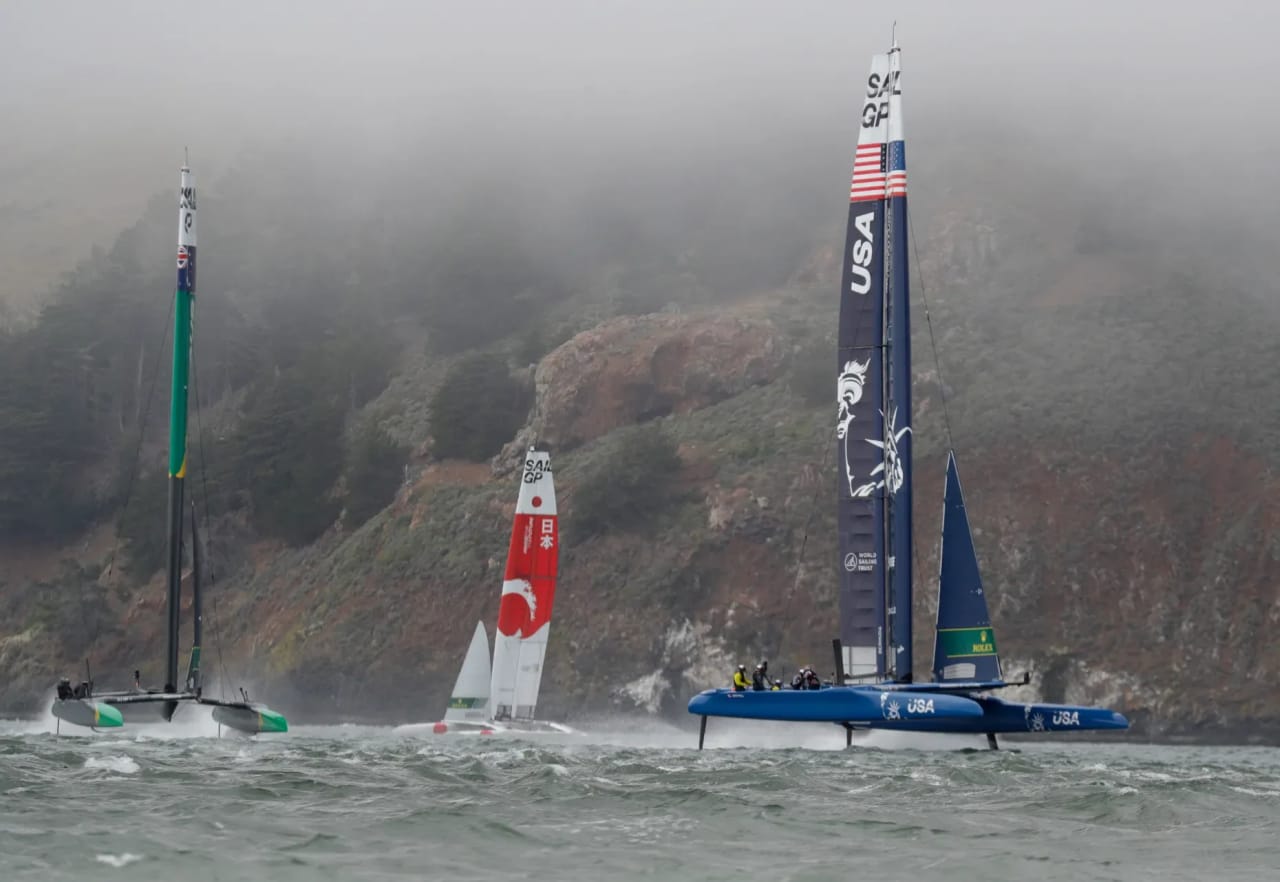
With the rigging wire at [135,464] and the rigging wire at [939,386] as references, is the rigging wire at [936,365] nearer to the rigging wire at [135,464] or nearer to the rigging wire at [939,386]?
the rigging wire at [939,386]

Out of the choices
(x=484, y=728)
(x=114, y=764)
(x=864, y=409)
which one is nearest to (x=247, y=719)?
(x=484, y=728)

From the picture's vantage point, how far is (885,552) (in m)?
30.1

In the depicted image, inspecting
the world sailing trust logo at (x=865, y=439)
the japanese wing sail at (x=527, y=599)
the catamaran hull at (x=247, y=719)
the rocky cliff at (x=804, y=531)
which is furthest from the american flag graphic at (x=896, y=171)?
the rocky cliff at (x=804, y=531)

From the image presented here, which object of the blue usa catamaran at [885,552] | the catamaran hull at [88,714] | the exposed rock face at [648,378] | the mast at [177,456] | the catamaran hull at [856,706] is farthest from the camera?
the exposed rock face at [648,378]

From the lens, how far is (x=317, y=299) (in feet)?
335

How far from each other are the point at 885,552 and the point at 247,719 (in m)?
13.4

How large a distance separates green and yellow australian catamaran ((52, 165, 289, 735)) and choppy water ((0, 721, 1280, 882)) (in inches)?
251

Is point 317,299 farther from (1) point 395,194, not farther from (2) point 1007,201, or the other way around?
(2) point 1007,201

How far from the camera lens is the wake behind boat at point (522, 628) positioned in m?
42.7

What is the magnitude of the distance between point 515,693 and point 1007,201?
51017 mm

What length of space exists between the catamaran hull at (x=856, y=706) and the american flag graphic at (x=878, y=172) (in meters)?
9.03

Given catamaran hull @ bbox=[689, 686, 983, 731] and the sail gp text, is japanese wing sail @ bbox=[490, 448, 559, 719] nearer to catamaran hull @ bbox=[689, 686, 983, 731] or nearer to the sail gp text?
the sail gp text

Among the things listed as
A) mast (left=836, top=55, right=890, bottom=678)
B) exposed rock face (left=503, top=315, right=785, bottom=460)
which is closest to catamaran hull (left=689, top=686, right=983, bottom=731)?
mast (left=836, top=55, right=890, bottom=678)

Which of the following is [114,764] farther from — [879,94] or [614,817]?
[879,94]
